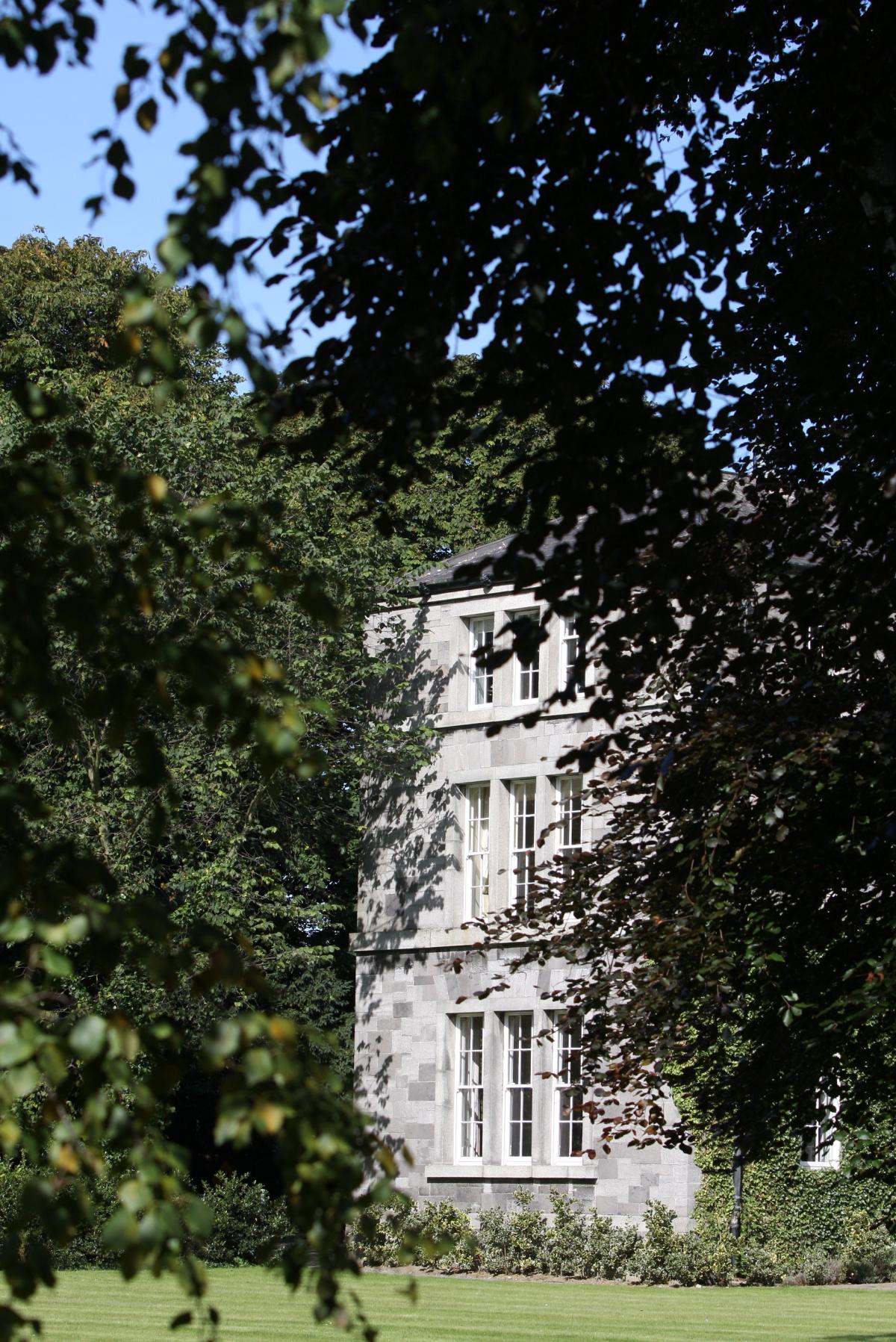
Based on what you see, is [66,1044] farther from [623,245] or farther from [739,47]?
[739,47]

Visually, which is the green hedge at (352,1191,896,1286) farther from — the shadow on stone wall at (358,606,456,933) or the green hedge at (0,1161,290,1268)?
the shadow on stone wall at (358,606,456,933)

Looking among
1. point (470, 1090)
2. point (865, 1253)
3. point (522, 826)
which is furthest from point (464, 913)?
point (865, 1253)

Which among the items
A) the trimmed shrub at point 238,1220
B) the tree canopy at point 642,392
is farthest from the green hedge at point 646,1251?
the tree canopy at point 642,392

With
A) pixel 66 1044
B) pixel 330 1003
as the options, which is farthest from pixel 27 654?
pixel 330 1003

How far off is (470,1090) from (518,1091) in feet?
3.39

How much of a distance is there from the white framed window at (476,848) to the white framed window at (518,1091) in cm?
201

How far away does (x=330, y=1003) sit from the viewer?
110 ft

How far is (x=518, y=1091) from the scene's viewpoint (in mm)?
26656

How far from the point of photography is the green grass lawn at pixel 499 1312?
48.5ft

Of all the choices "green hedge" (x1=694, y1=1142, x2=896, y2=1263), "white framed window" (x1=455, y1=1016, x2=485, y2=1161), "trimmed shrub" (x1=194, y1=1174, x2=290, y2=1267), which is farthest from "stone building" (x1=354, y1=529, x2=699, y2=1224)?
"trimmed shrub" (x1=194, y1=1174, x2=290, y2=1267)

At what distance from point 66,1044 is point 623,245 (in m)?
3.45

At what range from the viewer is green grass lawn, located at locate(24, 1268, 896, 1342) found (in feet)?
48.5

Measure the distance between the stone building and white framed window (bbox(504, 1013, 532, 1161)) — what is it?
0.03 meters

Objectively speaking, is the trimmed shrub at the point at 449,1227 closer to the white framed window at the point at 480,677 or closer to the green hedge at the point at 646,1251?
the green hedge at the point at 646,1251
